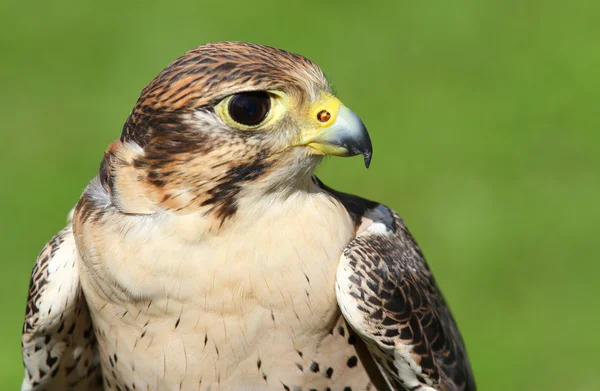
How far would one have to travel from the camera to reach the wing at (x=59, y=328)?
183 inches

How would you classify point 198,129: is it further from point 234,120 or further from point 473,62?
point 473,62

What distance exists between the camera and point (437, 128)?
10.5 metres

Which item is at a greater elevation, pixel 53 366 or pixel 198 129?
pixel 198 129

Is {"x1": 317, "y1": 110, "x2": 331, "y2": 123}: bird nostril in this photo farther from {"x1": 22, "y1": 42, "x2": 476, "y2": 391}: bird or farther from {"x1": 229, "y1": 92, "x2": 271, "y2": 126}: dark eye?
{"x1": 229, "y1": 92, "x2": 271, "y2": 126}: dark eye

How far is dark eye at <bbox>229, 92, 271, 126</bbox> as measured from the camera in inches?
158

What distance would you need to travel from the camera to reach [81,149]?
34.4 feet

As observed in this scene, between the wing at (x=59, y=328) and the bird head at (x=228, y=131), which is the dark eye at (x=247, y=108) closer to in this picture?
the bird head at (x=228, y=131)

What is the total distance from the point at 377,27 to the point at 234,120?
7922mm

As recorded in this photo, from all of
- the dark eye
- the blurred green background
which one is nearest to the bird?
the dark eye

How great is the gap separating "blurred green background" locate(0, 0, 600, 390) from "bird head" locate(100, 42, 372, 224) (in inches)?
189

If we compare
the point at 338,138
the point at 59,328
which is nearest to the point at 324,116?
the point at 338,138

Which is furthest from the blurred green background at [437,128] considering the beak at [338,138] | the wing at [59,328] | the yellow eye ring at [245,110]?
the yellow eye ring at [245,110]

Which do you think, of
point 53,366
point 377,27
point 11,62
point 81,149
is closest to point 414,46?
point 377,27

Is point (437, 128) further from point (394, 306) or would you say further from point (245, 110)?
point (245, 110)
